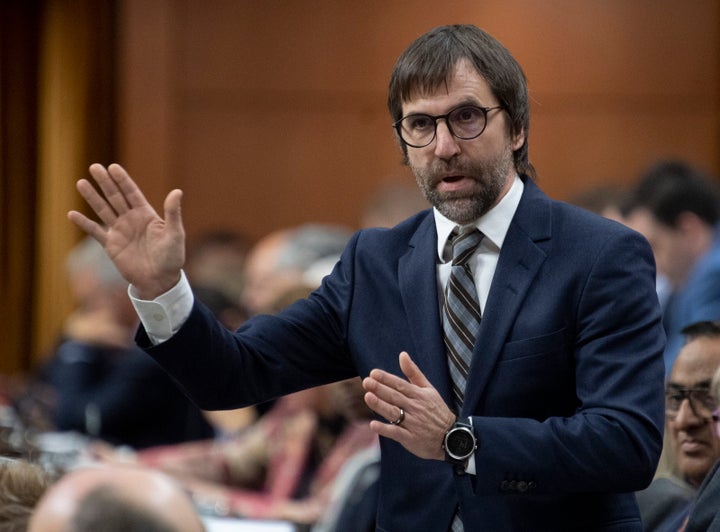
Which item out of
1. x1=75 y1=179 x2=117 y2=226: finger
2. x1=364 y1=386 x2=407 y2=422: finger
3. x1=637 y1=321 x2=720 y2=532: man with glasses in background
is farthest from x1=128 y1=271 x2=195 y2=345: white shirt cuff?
x1=637 y1=321 x2=720 y2=532: man with glasses in background

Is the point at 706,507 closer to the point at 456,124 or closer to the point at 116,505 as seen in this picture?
the point at 456,124

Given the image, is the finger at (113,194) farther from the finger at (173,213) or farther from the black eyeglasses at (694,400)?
the black eyeglasses at (694,400)

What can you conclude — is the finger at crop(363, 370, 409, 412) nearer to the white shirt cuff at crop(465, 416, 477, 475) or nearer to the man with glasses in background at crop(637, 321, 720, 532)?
the white shirt cuff at crop(465, 416, 477, 475)

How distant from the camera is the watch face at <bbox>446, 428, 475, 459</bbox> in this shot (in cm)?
190

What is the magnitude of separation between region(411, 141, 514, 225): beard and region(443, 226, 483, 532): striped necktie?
44 mm

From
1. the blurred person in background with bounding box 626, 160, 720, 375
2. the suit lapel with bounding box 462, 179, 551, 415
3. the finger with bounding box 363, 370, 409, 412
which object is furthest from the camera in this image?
the blurred person in background with bounding box 626, 160, 720, 375

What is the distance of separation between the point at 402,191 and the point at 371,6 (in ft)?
6.85

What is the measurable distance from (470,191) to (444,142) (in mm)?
97

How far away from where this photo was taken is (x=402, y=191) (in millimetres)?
5863

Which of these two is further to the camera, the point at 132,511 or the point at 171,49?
the point at 171,49

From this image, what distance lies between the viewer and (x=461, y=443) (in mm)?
1911

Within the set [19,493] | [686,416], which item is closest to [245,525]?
[686,416]

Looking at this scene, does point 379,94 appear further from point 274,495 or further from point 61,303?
point 274,495

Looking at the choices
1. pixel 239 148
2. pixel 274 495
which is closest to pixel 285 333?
pixel 274 495
